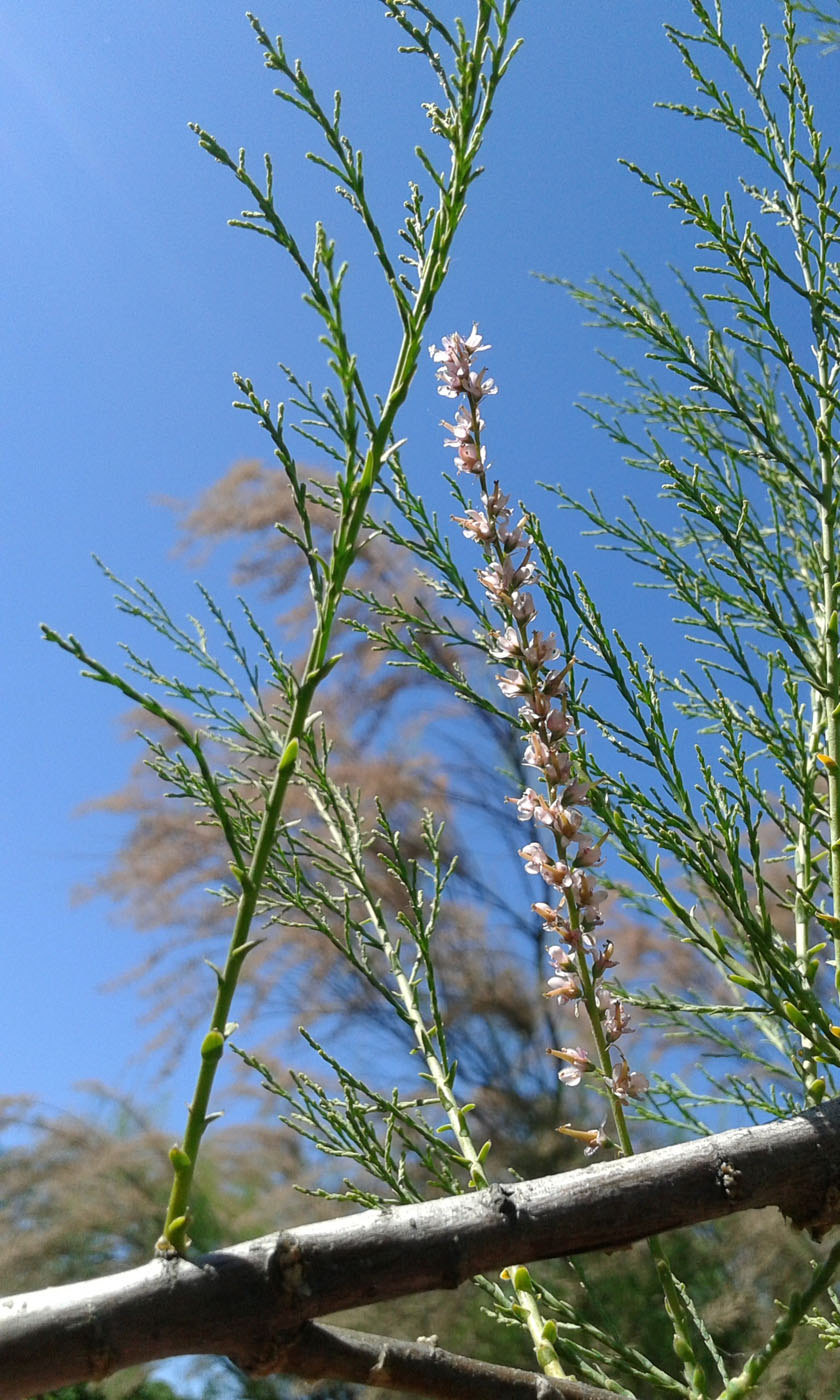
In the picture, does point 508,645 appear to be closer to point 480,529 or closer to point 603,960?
point 480,529

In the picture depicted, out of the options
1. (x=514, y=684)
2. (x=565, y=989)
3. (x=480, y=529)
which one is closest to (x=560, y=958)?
(x=565, y=989)

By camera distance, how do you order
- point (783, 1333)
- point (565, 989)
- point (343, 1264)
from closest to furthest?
point (343, 1264) < point (783, 1333) < point (565, 989)

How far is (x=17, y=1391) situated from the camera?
1.02ft

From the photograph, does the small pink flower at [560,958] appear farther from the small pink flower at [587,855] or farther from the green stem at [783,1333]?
the green stem at [783,1333]

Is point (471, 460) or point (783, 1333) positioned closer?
point (783, 1333)

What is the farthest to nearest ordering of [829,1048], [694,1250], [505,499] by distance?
[694,1250] → [505,499] → [829,1048]

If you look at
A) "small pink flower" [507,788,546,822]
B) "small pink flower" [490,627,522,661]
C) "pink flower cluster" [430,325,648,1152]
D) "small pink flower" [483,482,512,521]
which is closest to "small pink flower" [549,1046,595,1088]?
"pink flower cluster" [430,325,648,1152]

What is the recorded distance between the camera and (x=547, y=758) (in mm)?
661

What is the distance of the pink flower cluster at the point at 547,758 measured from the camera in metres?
0.63

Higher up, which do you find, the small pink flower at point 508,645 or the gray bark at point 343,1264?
the small pink flower at point 508,645

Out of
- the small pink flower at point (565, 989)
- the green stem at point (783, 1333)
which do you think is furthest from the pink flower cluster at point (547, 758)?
A: the green stem at point (783, 1333)

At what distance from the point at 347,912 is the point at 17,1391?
506mm

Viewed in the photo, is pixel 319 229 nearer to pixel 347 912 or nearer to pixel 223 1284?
pixel 223 1284

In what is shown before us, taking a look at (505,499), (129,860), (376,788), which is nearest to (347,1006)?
(376,788)
